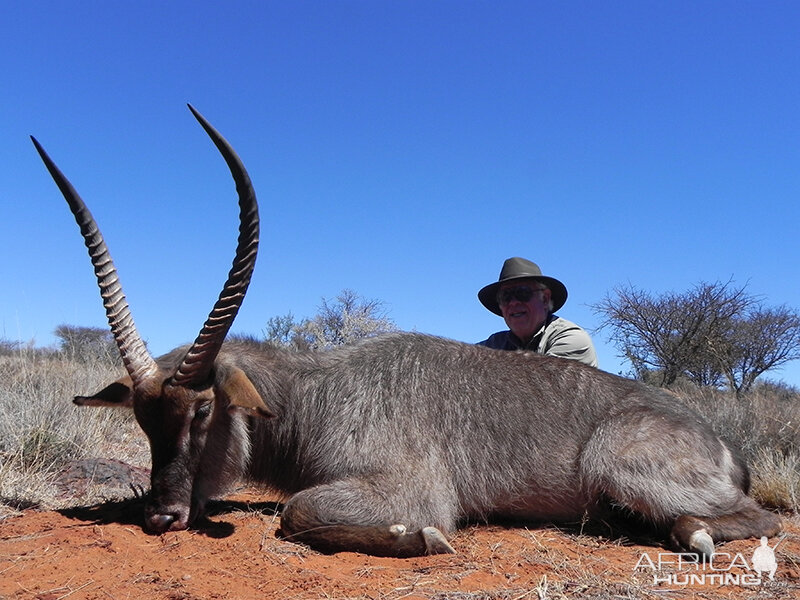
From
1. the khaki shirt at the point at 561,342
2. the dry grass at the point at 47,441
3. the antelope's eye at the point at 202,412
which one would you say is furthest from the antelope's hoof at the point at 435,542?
the khaki shirt at the point at 561,342

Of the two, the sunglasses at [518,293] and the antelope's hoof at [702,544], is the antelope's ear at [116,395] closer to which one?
the antelope's hoof at [702,544]

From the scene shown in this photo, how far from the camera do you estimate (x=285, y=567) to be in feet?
11.3

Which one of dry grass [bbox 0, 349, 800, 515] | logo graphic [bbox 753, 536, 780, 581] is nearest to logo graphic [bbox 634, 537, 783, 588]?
logo graphic [bbox 753, 536, 780, 581]

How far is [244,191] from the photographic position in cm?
387

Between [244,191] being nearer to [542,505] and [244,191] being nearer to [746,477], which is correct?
[542,505]

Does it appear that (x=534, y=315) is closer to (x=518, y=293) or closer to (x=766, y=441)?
(x=518, y=293)

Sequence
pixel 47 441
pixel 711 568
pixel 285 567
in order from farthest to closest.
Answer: pixel 47 441
pixel 711 568
pixel 285 567

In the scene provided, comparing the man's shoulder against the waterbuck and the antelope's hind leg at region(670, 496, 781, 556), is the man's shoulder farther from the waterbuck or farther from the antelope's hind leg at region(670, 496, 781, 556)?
the antelope's hind leg at region(670, 496, 781, 556)

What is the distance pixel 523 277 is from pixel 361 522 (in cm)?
358

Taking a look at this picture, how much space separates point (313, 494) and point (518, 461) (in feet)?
4.27

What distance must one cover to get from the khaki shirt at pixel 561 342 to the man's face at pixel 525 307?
9cm

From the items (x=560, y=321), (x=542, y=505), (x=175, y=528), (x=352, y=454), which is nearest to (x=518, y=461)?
(x=542, y=505)

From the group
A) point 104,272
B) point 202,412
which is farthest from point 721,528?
point 104,272

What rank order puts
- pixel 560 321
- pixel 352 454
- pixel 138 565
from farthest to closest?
pixel 560 321
pixel 352 454
pixel 138 565
